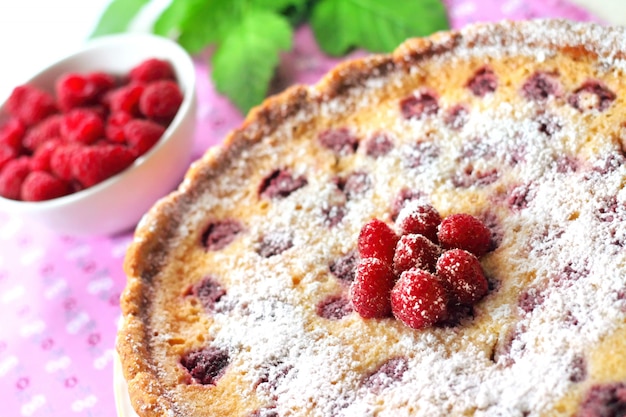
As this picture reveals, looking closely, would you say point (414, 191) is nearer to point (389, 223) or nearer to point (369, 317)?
point (389, 223)

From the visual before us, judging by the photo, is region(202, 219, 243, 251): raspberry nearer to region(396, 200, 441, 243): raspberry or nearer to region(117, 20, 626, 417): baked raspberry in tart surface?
region(117, 20, 626, 417): baked raspberry in tart surface

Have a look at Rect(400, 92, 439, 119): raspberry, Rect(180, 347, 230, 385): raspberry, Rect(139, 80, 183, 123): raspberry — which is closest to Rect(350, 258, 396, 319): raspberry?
Rect(180, 347, 230, 385): raspberry

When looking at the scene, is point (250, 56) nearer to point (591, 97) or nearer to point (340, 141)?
point (340, 141)

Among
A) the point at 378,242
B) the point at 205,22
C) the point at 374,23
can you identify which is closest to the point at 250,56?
the point at 205,22

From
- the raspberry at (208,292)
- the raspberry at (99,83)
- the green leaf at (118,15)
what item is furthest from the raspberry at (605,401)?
the green leaf at (118,15)

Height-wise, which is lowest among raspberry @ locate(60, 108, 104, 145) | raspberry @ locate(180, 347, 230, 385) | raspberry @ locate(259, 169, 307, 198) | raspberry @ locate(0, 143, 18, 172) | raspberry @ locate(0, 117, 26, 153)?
raspberry @ locate(180, 347, 230, 385)
